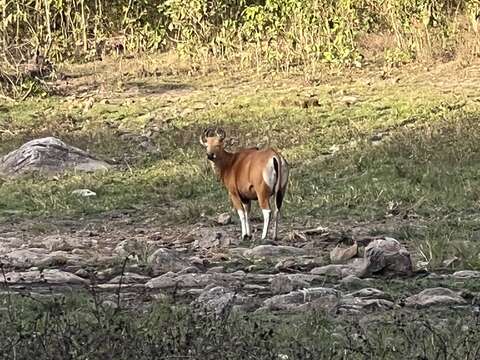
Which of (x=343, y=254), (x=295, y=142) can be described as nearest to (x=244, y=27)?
(x=295, y=142)

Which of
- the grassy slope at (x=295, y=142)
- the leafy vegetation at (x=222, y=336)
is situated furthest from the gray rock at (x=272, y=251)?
the leafy vegetation at (x=222, y=336)

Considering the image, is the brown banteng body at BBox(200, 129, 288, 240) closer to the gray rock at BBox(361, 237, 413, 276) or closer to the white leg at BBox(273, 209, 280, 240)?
the white leg at BBox(273, 209, 280, 240)

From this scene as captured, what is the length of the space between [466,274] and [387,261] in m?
0.51

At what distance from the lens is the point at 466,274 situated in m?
6.43

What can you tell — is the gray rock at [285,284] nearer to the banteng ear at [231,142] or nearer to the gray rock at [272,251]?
the gray rock at [272,251]

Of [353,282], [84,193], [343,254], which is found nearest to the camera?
[353,282]

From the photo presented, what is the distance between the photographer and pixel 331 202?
9672mm

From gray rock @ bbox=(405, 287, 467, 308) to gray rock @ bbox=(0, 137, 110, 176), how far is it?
7139 millimetres

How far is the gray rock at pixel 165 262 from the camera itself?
698 cm

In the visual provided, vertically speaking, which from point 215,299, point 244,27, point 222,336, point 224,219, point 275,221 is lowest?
point 224,219

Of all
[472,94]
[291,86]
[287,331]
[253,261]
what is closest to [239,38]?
[291,86]

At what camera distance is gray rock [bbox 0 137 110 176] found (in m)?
12.3

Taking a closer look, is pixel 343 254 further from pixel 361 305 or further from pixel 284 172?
pixel 361 305

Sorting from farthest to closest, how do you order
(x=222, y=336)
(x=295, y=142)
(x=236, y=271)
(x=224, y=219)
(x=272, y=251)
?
(x=295, y=142)
(x=224, y=219)
(x=272, y=251)
(x=236, y=271)
(x=222, y=336)
